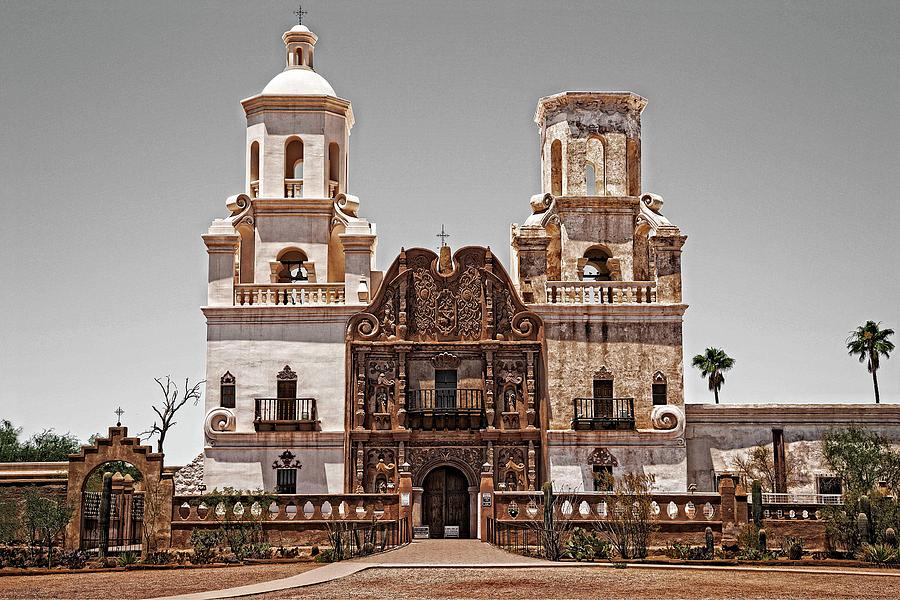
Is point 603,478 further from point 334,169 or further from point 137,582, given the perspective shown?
point 137,582

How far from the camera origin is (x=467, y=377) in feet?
155

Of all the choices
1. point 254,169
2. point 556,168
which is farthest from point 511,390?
point 254,169

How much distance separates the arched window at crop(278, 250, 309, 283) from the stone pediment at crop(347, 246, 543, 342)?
4043 millimetres

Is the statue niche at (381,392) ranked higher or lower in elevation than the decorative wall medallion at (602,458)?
higher

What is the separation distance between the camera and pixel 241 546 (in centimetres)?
3597

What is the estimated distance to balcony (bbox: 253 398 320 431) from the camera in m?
46.3

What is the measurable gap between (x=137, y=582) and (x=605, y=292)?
23104mm

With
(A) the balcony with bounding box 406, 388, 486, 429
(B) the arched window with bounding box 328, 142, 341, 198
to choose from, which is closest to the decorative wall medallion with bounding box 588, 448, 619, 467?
(A) the balcony with bounding box 406, 388, 486, 429

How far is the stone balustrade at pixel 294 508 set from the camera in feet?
133

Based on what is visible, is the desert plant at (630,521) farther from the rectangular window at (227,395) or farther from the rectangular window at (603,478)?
the rectangular window at (227,395)

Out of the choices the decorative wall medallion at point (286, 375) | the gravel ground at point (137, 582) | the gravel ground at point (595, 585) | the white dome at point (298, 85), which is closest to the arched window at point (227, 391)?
the decorative wall medallion at point (286, 375)

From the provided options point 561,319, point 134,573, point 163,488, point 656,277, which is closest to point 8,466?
point 163,488

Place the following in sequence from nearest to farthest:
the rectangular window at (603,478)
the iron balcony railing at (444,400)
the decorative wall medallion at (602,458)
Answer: the rectangular window at (603,478) < the decorative wall medallion at (602,458) < the iron balcony railing at (444,400)

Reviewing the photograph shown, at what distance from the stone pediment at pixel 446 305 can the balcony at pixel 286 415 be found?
2.90 meters
